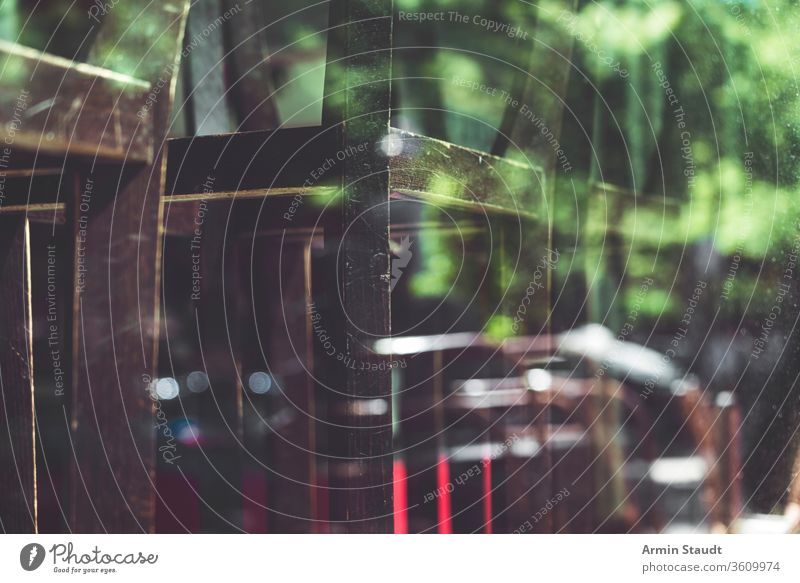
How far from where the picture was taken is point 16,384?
137 cm

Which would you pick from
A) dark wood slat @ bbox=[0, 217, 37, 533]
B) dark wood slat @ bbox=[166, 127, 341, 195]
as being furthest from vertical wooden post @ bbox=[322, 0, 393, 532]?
dark wood slat @ bbox=[0, 217, 37, 533]

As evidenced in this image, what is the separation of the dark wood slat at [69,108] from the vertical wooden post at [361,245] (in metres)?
0.31

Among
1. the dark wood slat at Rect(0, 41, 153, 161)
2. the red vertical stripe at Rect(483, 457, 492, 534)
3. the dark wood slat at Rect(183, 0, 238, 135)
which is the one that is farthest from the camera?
the red vertical stripe at Rect(483, 457, 492, 534)

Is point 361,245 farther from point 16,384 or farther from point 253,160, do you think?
point 16,384

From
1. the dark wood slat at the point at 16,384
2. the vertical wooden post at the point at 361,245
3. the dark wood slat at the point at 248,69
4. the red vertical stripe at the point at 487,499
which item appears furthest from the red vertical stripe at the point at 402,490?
the dark wood slat at the point at 248,69

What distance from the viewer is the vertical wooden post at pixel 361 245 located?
125cm

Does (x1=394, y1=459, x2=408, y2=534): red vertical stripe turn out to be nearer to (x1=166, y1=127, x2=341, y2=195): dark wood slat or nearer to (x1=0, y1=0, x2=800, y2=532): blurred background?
(x1=0, y1=0, x2=800, y2=532): blurred background

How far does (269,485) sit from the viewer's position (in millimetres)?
2242

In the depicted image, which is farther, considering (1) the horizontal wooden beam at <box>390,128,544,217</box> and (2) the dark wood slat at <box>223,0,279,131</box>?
(2) the dark wood slat at <box>223,0,279,131</box>

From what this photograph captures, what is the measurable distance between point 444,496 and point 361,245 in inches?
37.9

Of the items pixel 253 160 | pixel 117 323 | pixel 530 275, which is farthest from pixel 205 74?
pixel 530 275

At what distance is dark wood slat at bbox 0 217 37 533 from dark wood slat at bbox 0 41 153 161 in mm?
167

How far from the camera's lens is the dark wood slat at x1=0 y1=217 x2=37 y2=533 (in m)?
1.34
